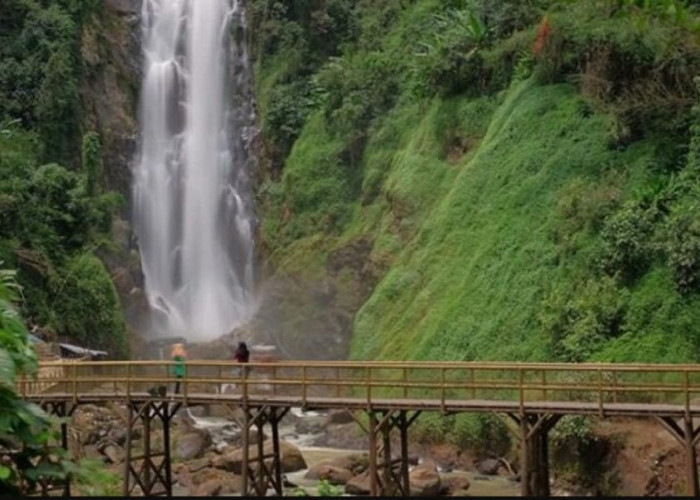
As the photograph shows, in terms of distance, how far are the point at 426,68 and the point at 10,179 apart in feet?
57.6

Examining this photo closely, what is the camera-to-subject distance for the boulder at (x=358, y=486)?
25125mm

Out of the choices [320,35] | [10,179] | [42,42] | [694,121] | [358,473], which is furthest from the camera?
[320,35]

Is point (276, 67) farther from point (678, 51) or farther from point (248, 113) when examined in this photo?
point (678, 51)

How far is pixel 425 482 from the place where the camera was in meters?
25.1

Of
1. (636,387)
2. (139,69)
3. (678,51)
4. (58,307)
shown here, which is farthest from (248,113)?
(636,387)

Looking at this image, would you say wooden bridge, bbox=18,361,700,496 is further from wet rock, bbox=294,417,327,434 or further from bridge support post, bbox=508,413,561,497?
wet rock, bbox=294,417,327,434

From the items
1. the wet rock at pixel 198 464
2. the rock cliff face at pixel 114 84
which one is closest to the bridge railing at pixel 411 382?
the wet rock at pixel 198 464

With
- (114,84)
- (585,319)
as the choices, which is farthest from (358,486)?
(114,84)

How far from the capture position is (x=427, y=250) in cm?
3747

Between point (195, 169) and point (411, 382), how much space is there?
34.3 metres

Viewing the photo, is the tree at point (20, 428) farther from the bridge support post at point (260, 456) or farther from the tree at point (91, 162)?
the tree at point (91, 162)

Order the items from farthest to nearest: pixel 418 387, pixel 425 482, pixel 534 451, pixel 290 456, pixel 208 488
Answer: pixel 290 456 < pixel 208 488 < pixel 425 482 < pixel 418 387 < pixel 534 451

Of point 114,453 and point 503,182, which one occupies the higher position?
point 503,182

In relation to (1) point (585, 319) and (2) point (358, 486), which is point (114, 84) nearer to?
(1) point (585, 319)
